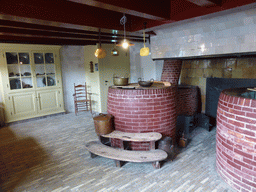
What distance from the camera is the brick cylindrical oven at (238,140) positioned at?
2.20 meters

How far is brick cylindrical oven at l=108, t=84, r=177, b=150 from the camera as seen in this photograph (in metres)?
3.29

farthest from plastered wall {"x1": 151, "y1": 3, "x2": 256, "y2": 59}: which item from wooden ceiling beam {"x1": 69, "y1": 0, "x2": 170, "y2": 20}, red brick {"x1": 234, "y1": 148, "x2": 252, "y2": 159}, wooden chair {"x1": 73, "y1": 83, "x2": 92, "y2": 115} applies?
wooden chair {"x1": 73, "y1": 83, "x2": 92, "y2": 115}

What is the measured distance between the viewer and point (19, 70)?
583 cm

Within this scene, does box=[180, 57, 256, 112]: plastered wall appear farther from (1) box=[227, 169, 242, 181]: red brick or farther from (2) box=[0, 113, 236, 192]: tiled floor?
(1) box=[227, 169, 242, 181]: red brick

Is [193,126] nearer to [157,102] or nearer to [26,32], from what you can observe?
[157,102]

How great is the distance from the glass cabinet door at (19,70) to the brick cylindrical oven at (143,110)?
4.01m

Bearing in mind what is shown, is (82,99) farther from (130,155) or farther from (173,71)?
(130,155)

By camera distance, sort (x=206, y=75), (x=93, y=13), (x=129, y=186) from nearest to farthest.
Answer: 1. (x=129, y=186)
2. (x=93, y=13)
3. (x=206, y=75)

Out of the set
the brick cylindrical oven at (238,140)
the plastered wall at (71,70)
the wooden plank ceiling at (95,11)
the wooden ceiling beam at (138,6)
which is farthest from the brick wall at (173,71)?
the plastered wall at (71,70)

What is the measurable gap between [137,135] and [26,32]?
360 cm

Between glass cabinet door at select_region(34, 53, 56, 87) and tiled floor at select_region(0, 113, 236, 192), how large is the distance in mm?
2436

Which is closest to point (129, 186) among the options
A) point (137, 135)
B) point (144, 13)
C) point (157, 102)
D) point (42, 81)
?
point (137, 135)

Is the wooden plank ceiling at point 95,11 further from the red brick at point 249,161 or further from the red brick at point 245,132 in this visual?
the red brick at point 249,161

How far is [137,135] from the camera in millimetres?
3203
